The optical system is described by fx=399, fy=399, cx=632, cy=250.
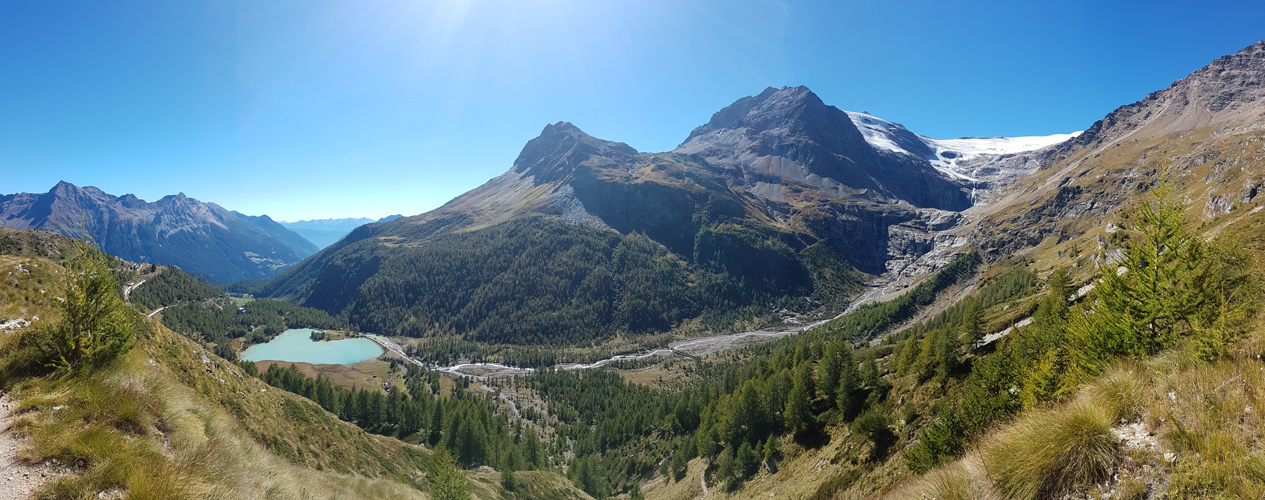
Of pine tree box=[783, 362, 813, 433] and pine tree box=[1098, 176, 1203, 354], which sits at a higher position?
pine tree box=[1098, 176, 1203, 354]

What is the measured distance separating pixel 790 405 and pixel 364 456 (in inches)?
1887

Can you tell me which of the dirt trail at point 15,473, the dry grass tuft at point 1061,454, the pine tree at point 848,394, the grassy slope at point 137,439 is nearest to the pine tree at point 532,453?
the pine tree at point 848,394

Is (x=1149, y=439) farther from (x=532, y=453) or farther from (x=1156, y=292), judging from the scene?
(x=532, y=453)

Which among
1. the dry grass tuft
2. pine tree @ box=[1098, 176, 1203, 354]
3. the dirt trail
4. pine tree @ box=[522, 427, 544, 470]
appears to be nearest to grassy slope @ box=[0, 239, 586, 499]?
the dirt trail

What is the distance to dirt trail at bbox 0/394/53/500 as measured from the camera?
307 inches

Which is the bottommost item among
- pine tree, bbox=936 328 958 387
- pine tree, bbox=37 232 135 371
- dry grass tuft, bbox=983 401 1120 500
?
pine tree, bbox=936 328 958 387

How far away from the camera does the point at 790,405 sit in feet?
Result: 169

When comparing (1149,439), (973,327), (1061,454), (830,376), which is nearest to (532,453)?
(830,376)

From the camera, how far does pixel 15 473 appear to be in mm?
8172

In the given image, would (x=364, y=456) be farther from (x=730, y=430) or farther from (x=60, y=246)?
(x=60, y=246)

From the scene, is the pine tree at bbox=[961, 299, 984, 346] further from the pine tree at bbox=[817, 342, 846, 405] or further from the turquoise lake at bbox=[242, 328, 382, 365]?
the turquoise lake at bbox=[242, 328, 382, 365]

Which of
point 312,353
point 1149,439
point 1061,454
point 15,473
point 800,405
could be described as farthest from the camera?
point 312,353

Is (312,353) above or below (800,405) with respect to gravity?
below

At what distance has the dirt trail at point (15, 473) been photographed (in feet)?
25.6
